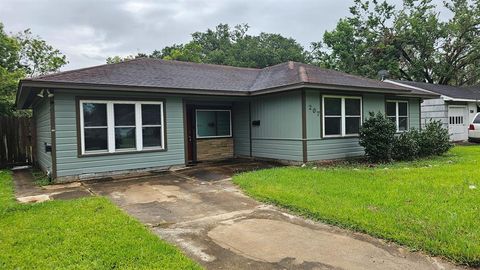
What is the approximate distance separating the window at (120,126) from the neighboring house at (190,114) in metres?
0.03

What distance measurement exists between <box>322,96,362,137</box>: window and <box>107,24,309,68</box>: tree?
21.8 m

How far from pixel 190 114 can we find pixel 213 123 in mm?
1064

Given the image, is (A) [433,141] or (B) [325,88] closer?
(B) [325,88]

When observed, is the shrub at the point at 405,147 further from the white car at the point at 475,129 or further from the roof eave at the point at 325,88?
the white car at the point at 475,129

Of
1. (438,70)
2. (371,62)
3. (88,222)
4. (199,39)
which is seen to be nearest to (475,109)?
(438,70)

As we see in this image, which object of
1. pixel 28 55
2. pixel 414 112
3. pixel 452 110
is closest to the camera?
pixel 414 112

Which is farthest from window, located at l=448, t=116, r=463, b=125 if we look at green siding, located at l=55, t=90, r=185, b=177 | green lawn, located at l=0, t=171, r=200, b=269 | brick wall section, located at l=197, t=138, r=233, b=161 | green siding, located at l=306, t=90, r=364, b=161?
green lawn, located at l=0, t=171, r=200, b=269

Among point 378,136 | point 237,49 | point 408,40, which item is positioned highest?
point 237,49

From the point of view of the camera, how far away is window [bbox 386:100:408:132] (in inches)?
504

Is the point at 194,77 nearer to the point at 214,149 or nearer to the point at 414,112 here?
the point at 214,149

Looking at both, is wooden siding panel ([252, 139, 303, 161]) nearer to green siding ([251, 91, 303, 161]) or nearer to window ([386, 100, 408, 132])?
green siding ([251, 91, 303, 161])

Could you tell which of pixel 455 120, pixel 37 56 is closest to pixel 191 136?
pixel 455 120

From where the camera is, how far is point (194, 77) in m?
11.4

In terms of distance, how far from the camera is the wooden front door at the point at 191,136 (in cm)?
1142
